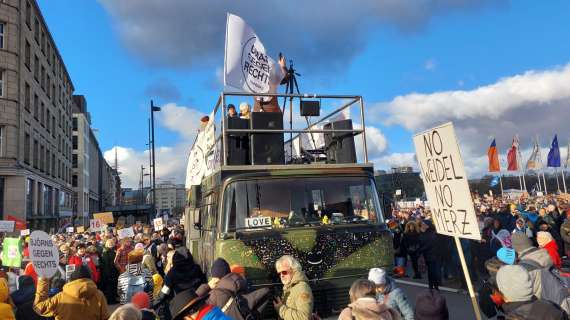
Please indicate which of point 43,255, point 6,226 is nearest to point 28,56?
point 6,226

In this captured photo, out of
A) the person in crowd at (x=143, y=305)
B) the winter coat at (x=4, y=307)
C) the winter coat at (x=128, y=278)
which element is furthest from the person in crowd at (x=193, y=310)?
the winter coat at (x=128, y=278)

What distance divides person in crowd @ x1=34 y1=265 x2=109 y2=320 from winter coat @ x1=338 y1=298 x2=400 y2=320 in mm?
3068

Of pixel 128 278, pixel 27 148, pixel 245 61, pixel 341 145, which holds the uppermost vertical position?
pixel 27 148

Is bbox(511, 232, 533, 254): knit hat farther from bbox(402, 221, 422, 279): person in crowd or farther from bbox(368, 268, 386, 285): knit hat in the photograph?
bbox(402, 221, 422, 279): person in crowd

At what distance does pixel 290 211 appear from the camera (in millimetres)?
6672

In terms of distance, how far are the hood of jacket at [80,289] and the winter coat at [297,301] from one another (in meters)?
2.20

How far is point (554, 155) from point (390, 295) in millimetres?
31213

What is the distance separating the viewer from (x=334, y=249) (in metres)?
6.35

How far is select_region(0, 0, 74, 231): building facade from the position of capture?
2905 centimetres

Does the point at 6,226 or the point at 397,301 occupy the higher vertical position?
the point at 6,226

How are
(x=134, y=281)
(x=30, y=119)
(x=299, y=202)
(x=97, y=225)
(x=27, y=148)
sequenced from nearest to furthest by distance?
1. (x=299, y=202)
2. (x=134, y=281)
3. (x=97, y=225)
4. (x=27, y=148)
5. (x=30, y=119)

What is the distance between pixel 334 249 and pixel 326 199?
816mm

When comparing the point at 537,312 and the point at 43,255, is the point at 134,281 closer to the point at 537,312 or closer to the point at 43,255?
the point at 43,255

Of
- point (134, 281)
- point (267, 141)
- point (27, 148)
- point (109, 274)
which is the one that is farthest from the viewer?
point (27, 148)
